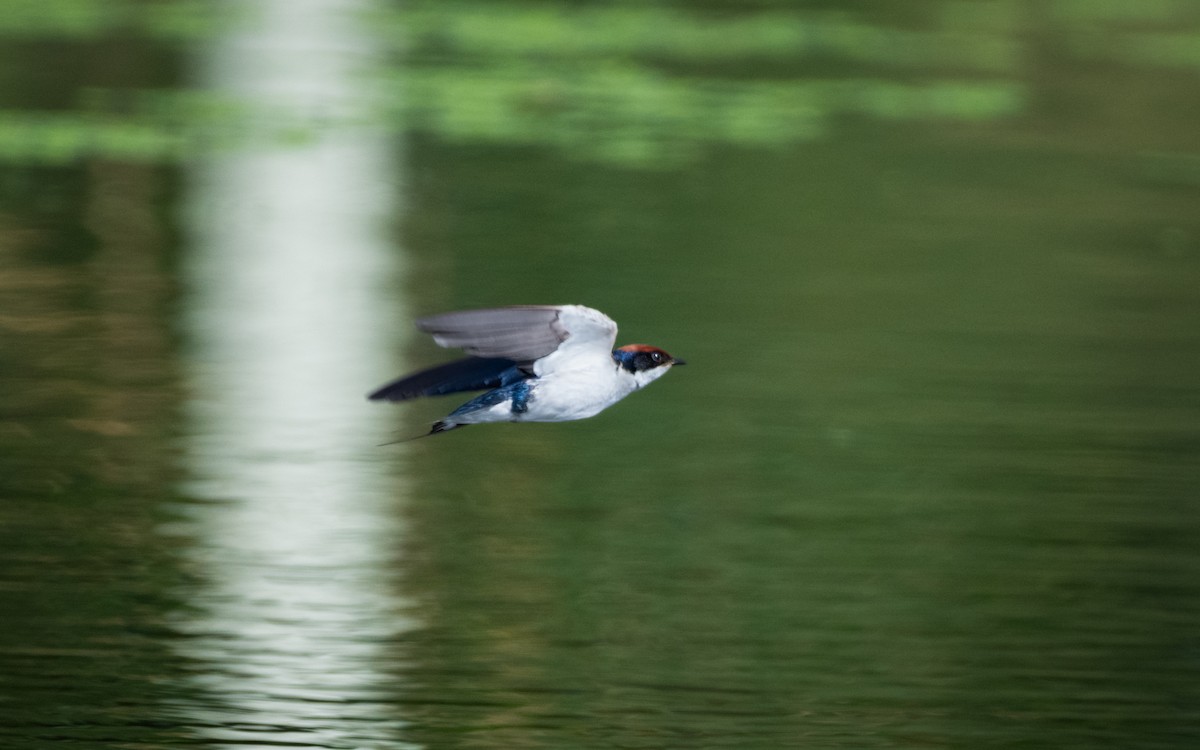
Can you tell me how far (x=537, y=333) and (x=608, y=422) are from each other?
579 cm

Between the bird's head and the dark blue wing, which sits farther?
the dark blue wing

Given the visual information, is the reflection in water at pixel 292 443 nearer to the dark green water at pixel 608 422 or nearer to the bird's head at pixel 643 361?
the dark green water at pixel 608 422

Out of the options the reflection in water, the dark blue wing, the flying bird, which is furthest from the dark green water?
the flying bird

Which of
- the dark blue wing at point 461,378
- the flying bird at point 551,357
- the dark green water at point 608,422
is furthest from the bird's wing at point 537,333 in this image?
the dark green water at point 608,422

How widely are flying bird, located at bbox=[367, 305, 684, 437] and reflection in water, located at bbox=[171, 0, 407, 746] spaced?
7.07 feet

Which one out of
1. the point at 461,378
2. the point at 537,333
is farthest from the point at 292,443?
the point at 537,333

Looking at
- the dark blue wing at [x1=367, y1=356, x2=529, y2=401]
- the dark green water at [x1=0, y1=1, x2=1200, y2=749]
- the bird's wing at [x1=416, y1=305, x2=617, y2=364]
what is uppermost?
the bird's wing at [x1=416, y1=305, x2=617, y2=364]

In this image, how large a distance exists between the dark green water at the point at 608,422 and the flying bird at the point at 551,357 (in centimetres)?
216

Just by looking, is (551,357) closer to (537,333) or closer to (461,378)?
(537,333)

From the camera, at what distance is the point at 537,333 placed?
4773 millimetres

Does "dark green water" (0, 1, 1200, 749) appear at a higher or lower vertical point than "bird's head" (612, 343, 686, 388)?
lower

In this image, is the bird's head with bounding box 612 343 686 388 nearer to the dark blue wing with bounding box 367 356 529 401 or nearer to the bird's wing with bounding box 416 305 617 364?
the bird's wing with bounding box 416 305 617 364

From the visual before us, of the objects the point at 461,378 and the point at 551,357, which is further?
the point at 461,378

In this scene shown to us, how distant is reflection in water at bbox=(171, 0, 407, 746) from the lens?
7.07 meters
